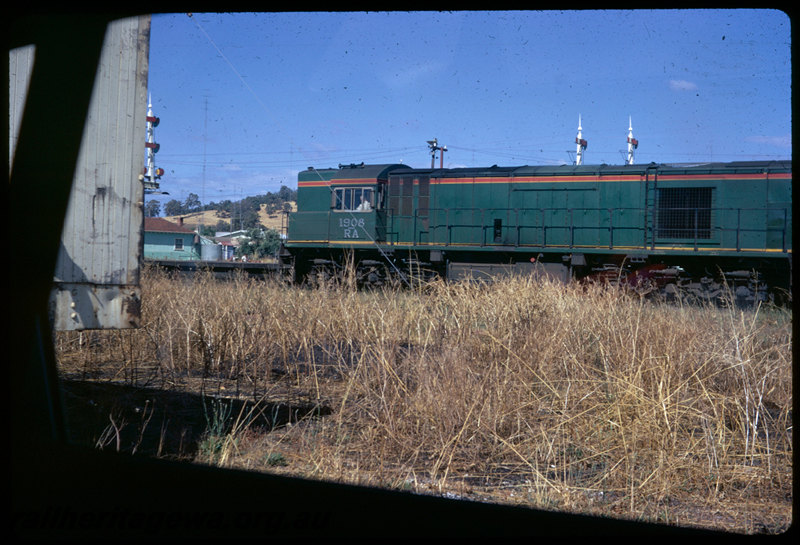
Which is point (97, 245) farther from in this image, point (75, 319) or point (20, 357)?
point (20, 357)

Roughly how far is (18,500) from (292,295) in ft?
19.1

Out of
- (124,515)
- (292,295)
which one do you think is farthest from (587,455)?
(292,295)

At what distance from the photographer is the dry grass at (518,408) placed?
3494 mm

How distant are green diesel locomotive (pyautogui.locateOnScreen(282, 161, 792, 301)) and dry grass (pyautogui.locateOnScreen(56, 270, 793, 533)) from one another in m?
7.22

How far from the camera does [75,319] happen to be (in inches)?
131

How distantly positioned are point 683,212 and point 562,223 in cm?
282

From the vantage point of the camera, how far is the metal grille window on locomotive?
49.0ft

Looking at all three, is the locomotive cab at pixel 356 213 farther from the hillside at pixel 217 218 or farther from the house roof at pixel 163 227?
the hillside at pixel 217 218

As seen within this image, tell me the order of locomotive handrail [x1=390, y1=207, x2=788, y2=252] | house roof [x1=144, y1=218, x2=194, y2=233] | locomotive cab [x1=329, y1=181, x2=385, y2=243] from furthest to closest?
house roof [x1=144, y1=218, x2=194, y2=233] < locomotive cab [x1=329, y1=181, x2=385, y2=243] < locomotive handrail [x1=390, y1=207, x2=788, y2=252]

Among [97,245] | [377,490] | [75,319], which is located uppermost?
[97,245]

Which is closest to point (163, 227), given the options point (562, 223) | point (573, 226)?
point (562, 223)

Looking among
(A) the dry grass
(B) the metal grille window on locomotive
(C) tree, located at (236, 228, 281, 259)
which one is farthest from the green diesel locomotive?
(C) tree, located at (236, 228, 281, 259)

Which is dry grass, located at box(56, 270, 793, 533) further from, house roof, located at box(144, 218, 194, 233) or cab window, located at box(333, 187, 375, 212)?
house roof, located at box(144, 218, 194, 233)

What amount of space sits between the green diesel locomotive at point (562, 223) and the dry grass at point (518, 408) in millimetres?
7217
